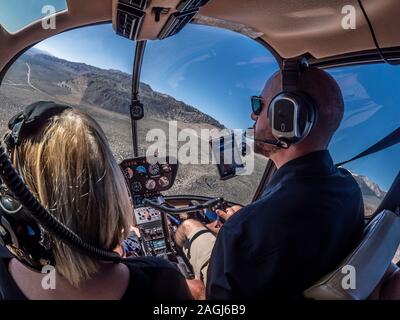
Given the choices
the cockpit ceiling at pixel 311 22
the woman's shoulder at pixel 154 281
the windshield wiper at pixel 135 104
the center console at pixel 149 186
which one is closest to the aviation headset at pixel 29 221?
the woman's shoulder at pixel 154 281

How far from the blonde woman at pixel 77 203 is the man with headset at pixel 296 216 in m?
0.30

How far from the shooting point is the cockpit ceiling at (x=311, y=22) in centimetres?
160

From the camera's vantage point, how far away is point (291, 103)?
3.84 feet

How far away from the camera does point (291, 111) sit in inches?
45.8

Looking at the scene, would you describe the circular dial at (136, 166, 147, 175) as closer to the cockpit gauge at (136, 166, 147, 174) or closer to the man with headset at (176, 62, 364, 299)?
the cockpit gauge at (136, 166, 147, 174)

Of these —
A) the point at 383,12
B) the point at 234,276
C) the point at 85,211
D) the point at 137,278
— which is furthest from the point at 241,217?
the point at 383,12

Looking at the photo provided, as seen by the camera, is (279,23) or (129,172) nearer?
(279,23)

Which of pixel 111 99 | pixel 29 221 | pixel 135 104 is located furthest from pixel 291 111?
pixel 111 99

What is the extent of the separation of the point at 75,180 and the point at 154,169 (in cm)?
159

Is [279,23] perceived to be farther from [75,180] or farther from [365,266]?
[75,180]

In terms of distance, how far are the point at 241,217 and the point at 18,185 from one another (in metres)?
0.61

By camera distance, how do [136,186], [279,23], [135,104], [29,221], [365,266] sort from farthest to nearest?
1. [135,104]
2. [136,186]
3. [279,23]
4. [365,266]
5. [29,221]

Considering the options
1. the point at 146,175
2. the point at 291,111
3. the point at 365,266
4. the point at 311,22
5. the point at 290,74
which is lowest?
the point at 365,266

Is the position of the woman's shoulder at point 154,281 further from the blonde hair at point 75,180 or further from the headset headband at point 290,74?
the headset headband at point 290,74
